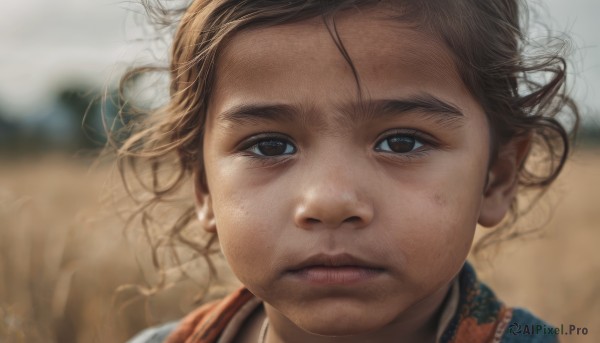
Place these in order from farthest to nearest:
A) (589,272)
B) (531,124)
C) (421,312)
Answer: (589,272) → (531,124) → (421,312)

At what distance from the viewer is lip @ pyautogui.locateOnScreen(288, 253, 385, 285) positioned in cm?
177

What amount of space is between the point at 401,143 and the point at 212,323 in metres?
1.06

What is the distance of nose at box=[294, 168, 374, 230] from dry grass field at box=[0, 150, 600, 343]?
144 cm

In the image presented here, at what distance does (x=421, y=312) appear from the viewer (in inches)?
86.7

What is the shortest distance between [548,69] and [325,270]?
3.69 ft

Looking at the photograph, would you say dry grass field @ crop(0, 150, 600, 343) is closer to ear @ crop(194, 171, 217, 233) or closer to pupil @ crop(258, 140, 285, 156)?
ear @ crop(194, 171, 217, 233)

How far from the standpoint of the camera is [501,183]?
2.28 meters

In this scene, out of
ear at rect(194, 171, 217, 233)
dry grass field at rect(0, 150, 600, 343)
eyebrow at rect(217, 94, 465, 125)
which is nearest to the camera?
eyebrow at rect(217, 94, 465, 125)

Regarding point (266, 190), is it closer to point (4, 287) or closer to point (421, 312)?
point (421, 312)

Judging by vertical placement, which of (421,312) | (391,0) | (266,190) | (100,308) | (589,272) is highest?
(391,0)

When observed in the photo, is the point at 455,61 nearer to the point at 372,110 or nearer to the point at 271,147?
the point at 372,110

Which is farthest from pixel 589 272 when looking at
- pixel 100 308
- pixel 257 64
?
Result: pixel 257 64

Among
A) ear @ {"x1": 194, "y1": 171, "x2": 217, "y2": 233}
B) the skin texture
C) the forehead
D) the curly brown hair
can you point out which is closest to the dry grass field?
the curly brown hair

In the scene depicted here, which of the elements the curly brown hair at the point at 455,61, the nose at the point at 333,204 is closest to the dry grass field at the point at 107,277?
the curly brown hair at the point at 455,61
